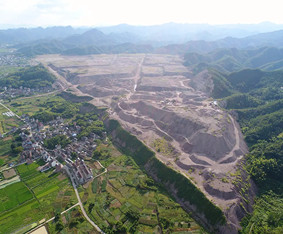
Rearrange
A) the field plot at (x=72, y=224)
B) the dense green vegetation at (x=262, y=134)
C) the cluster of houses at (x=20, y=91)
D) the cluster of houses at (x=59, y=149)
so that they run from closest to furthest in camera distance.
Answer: the field plot at (x=72, y=224), the dense green vegetation at (x=262, y=134), the cluster of houses at (x=59, y=149), the cluster of houses at (x=20, y=91)

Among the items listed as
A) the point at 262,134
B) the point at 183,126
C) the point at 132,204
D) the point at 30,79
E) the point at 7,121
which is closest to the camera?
the point at 132,204

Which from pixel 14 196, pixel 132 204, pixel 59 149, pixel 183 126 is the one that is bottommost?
pixel 132 204

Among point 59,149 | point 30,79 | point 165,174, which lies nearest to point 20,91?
point 30,79

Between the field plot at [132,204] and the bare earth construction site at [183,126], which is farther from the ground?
the bare earth construction site at [183,126]

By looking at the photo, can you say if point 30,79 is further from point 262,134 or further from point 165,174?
point 262,134

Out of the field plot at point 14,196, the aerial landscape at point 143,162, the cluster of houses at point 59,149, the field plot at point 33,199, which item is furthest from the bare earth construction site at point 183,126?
the field plot at point 14,196

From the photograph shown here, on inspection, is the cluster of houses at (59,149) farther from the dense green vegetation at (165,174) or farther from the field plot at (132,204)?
the dense green vegetation at (165,174)

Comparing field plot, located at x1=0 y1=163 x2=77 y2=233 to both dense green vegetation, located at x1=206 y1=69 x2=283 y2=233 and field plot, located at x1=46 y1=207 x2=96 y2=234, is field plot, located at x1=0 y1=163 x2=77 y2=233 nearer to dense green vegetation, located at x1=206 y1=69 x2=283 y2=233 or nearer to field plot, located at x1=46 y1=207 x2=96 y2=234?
field plot, located at x1=46 y1=207 x2=96 y2=234

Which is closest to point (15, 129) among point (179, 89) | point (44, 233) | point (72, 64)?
point (44, 233)
